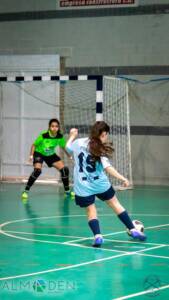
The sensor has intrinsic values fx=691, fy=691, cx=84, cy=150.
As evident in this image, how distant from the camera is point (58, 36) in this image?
20.4 metres

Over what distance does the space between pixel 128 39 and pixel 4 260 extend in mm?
11829

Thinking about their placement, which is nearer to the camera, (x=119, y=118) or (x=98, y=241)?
(x=98, y=241)

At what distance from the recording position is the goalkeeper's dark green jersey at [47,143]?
15.5 meters

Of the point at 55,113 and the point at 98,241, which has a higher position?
the point at 55,113

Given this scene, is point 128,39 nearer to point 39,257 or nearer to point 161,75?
point 161,75

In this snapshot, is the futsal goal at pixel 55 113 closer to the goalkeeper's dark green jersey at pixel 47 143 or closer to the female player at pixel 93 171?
the goalkeeper's dark green jersey at pixel 47 143

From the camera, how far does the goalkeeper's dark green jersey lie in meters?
15.5

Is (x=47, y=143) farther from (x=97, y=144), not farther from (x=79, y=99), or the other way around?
(x=97, y=144)

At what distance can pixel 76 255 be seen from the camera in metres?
9.00

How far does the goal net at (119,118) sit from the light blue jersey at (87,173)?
30.5ft

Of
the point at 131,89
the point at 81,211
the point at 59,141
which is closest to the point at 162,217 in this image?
the point at 81,211

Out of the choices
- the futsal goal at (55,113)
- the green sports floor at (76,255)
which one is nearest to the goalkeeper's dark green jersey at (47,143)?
the green sports floor at (76,255)

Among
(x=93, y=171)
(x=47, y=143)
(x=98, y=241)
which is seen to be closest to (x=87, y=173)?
(x=93, y=171)

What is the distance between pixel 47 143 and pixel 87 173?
611cm
